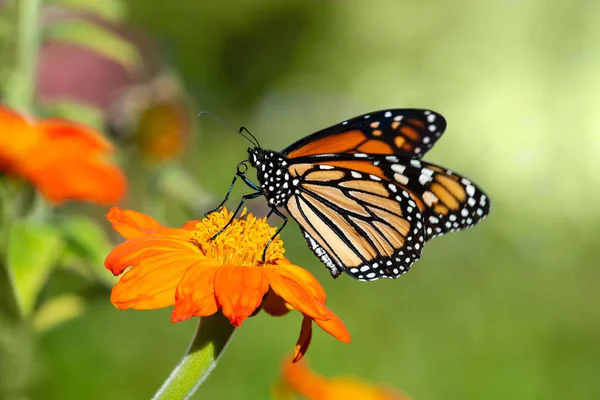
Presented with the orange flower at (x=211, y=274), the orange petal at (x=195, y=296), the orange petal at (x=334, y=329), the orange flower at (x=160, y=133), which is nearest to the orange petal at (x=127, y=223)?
the orange flower at (x=211, y=274)

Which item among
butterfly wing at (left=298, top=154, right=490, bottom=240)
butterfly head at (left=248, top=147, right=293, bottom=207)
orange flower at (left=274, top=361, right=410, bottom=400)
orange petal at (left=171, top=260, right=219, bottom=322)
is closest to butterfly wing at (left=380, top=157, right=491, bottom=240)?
butterfly wing at (left=298, top=154, right=490, bottom=240)

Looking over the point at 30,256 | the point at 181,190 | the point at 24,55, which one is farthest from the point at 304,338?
the point at 181,190

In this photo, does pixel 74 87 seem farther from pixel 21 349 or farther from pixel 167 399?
pixel 167 399

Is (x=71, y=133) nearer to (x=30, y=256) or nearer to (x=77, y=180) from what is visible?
(x=77, y=180)

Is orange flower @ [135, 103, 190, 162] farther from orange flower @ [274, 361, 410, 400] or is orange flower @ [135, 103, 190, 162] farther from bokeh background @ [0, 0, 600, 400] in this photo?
orange flower @ [274, 361, 410, 400]

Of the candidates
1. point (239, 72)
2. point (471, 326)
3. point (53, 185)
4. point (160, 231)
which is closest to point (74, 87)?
point (239, 72)
